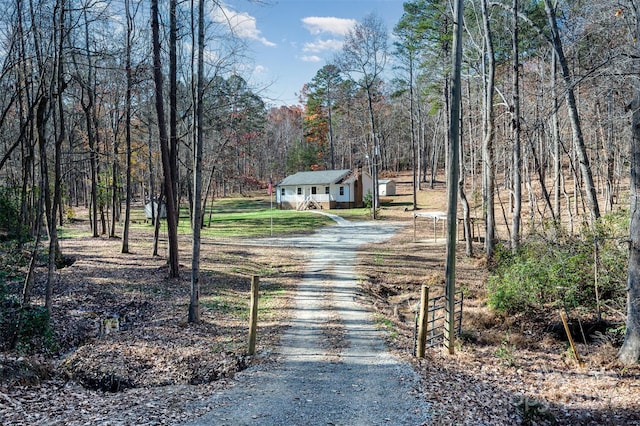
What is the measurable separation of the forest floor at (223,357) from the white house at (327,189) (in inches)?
1053

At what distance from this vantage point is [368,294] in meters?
12.2

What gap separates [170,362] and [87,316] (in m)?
3.72

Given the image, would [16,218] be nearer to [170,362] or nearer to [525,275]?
[170,362]

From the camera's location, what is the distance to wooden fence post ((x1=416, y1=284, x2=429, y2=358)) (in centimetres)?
724

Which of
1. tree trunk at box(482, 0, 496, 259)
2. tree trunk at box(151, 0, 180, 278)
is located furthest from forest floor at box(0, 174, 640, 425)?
tree trunk at box(482, 0, 496, 259)

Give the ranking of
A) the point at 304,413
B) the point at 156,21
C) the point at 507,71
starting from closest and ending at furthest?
the point at 304,413 < the point at 156,21 < the point at 507,71

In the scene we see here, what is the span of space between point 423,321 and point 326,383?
6.64 ft

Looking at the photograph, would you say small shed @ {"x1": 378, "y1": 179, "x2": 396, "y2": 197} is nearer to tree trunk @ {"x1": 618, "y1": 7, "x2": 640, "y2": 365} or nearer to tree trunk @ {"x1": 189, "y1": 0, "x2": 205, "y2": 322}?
tree trunk @ {"x1": 189, "y1": 0, "x2": 205, "y2": 322}

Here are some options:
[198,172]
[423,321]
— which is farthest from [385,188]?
[423,321]

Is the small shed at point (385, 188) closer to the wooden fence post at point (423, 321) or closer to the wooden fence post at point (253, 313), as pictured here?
the wooden fence post at point (423, 321)

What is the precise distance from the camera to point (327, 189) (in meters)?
41.7

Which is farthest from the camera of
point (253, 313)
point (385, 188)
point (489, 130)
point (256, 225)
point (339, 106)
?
point (339, 106)

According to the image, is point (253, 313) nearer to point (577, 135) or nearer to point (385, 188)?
point (577, 135)

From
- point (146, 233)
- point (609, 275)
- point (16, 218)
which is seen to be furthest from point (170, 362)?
point (146, 233)
